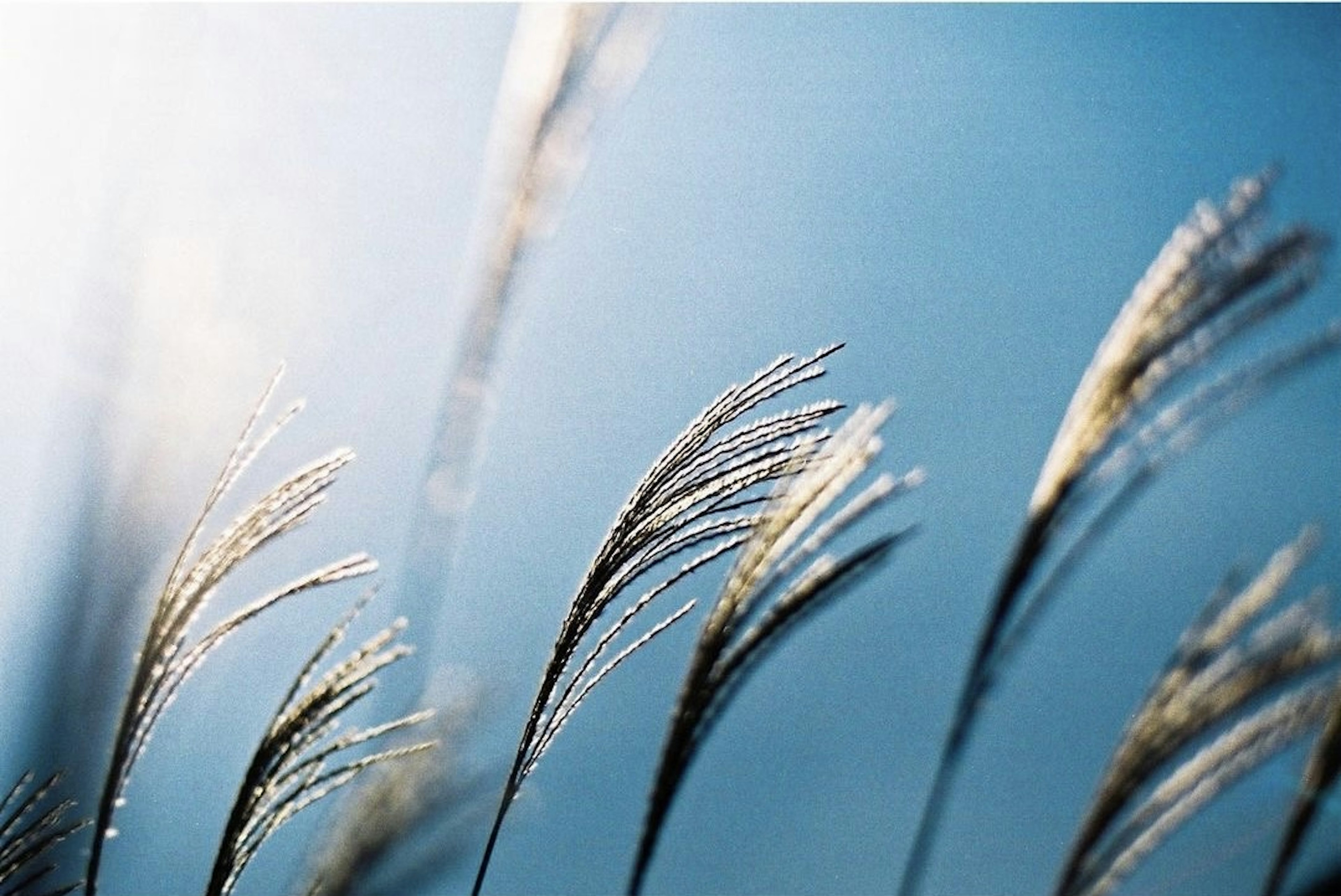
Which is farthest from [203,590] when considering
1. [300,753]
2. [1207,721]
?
[1207,721]

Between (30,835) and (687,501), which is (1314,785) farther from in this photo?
(30,835)

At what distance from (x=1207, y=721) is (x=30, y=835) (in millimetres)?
1833

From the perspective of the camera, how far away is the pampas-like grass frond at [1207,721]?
139cm

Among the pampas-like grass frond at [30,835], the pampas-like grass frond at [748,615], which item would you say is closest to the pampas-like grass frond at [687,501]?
the pampas-like grass frond at [748,615]

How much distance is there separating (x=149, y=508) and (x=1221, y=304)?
166cm

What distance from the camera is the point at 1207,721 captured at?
4.52 feet

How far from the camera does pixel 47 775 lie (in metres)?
1.71

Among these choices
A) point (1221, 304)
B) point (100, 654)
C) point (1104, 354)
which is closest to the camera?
point (1221, 304)

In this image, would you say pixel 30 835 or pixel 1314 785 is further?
pixel 30 835

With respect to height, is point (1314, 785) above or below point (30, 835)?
below

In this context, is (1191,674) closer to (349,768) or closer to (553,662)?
(553,662)

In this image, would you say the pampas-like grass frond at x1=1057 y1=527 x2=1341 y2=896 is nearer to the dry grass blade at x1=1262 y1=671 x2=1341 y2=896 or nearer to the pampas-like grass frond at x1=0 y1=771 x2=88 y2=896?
the dry grass blade at x1=1262 y1=671 x2=1341 y2=896

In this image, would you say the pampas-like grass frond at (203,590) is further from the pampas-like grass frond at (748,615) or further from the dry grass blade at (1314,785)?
the dry grass blade at (1314,785)

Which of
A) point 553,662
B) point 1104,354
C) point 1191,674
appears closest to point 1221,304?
point 1104,354
